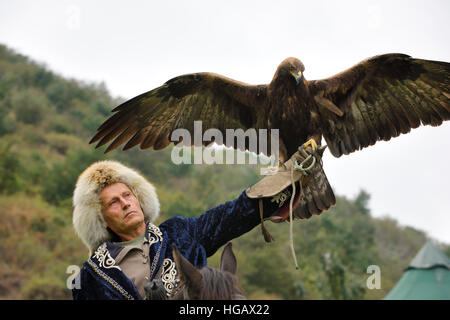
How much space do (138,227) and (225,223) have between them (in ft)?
1.62

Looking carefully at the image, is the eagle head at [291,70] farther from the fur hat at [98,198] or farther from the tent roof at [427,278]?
the tent roof at [427,278]

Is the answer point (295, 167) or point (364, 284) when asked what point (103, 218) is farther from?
point (364, 284)

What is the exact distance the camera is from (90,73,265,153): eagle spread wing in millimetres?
3947

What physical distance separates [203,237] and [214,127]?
1.56 metres

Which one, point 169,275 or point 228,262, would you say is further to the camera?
point 169,275

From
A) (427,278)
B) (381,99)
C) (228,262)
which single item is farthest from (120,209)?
(427,278)

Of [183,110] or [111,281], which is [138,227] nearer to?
[111,281]

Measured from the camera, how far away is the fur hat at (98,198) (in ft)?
9.08

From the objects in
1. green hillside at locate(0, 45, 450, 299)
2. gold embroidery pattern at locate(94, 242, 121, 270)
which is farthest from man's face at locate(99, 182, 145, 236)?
green hillside at locate(0, 45, 450, 299)

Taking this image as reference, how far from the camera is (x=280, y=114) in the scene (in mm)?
3793

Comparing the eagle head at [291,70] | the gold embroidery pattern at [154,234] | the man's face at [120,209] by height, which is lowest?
the gold embroidery pattern at [154,234]

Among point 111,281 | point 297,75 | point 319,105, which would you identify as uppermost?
point 297,75

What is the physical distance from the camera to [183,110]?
413cm

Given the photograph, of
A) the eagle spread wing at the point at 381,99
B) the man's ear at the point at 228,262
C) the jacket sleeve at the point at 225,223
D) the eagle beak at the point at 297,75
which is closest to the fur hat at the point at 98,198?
the jacket sleeve at the point at 225,223
